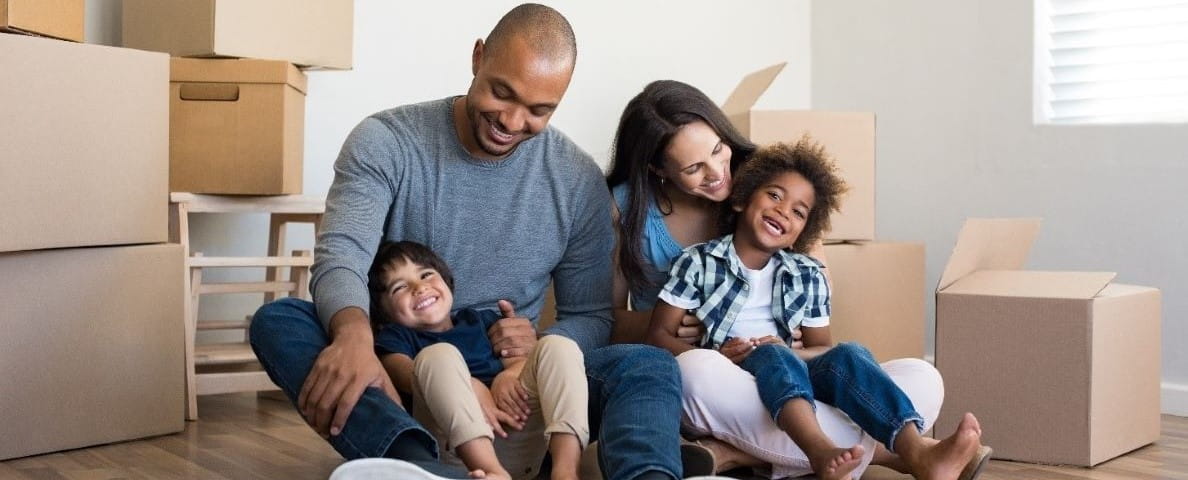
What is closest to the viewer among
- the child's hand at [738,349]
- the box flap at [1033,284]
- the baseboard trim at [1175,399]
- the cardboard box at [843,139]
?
the child's hand at [738,349]

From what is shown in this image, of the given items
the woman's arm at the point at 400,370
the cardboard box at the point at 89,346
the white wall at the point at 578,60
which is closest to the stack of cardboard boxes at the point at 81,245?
the cardboard box at the point at 89,346

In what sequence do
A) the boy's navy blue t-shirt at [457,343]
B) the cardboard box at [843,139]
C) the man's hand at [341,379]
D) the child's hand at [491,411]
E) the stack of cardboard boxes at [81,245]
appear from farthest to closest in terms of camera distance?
the cardboard box at [843,139] → the stack of cardboard boxes at [81,245] → the boy's navy blue t-shirt at [457,343] → the child's hand at [491,411] → the man's hand at [341,379]

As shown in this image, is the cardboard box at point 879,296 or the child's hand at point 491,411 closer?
the child's hand at point 491,411

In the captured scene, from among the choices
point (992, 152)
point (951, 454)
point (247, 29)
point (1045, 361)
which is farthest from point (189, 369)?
point (992, 152)

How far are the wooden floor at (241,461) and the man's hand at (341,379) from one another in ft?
1.17

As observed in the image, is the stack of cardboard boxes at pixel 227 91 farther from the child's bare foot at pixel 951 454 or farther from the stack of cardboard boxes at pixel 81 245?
the child's bare foot at pixel 951 454

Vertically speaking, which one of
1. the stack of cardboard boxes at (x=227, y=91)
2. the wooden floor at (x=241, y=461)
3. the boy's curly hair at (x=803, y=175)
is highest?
the stack of cardboard boxes at (x=227, y=91)

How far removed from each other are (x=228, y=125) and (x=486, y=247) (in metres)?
0.79

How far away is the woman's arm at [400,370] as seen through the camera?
1.67 m

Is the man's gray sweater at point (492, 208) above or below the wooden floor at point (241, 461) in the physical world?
above

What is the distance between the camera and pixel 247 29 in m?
2.39

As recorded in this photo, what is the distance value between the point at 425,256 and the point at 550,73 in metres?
0.33

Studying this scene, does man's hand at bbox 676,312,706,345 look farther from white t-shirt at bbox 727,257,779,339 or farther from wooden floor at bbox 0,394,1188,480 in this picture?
wooden floor at bbox 0,394,1188,480

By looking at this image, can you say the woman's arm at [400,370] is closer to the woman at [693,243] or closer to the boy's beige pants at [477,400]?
the boy's beige pants at [477,400]
